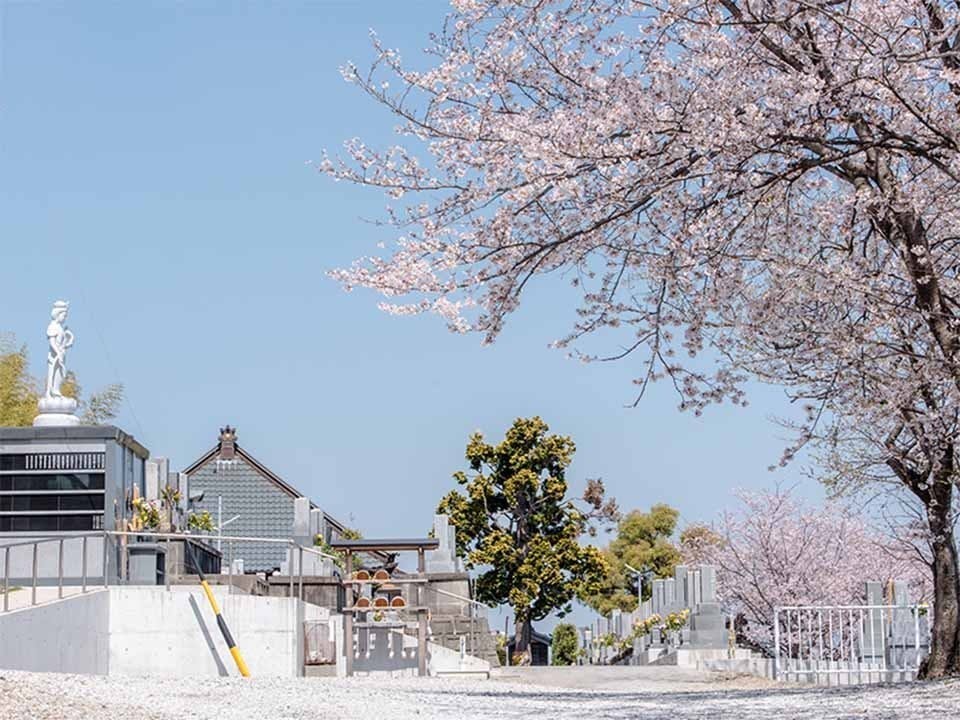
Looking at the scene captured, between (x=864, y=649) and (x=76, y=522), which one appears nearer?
(x=864, y=649)

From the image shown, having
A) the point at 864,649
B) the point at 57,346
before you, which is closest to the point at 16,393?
the point at 57,346

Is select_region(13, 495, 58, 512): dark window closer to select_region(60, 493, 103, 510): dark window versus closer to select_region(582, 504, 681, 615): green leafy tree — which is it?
select_region(60, 493, 103, 510): dark window

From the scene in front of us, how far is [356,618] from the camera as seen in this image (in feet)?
72.6

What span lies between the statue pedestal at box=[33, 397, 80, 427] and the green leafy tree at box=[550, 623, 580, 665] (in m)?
21.2

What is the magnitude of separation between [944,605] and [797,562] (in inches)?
541

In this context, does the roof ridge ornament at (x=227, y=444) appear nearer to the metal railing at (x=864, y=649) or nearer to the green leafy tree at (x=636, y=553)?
the green leafy tree at (x=636, y=553)

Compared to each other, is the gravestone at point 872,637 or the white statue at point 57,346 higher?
the white statue at point 57,346

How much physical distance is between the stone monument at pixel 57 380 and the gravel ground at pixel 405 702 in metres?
12.6

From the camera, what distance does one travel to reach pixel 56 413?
25.1 meters

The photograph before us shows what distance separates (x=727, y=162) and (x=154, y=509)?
17262mm

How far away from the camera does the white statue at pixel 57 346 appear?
2552cm

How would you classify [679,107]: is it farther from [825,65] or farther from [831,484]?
[831,484]

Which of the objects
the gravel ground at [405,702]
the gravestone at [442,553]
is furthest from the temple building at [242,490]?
the gravel ground at [405,702]

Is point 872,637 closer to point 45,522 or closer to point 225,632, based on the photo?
point 225,632
